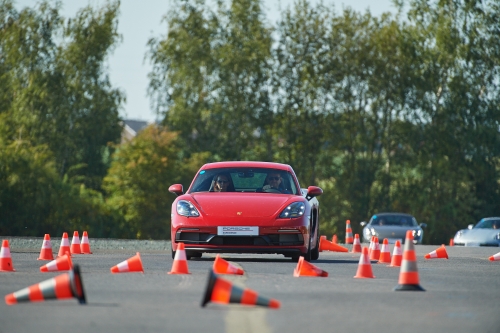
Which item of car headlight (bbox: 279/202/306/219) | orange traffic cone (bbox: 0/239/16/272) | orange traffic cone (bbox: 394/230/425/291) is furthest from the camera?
car headlight (bbox: 279/202/306/219)

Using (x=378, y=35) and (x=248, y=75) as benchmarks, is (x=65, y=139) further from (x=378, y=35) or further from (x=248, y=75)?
(x=378, y=35)

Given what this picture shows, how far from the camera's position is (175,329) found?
736 centimetres

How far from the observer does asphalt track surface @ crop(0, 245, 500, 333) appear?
7.64 metres

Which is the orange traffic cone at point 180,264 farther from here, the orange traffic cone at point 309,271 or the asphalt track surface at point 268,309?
the orange traffic cone at point 309,271

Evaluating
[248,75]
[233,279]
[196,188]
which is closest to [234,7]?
[248,75]

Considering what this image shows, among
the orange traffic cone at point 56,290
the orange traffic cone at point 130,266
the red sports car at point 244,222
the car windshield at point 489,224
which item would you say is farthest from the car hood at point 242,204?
the car windshield at point 489,224

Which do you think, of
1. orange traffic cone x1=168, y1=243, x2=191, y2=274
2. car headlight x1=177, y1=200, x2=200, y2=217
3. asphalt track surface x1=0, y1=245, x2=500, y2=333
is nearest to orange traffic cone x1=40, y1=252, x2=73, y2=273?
asphalt track surface x1=0, y1=245, x2=500, y2=333

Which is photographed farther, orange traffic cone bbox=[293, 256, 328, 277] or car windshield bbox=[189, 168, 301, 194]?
car windshield bbox=[189, 168, 301, 194]

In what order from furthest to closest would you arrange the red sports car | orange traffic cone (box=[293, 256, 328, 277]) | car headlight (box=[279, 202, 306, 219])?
car headlight (box=[279, 202, 306, 219]), the red sports car, orange traffic cone (box=[293, 256, 328, 277])

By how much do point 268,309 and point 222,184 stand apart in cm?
878

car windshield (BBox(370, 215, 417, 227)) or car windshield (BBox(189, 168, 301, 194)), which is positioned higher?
car windshield (BBox(189, 168, 301, 194))

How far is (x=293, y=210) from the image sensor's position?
16234 mm

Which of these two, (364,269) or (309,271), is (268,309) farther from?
(364,269)

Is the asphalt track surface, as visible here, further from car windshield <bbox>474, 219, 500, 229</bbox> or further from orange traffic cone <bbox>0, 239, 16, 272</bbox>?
car windshield <bbox>474, 219, 500, 229</bbox>
